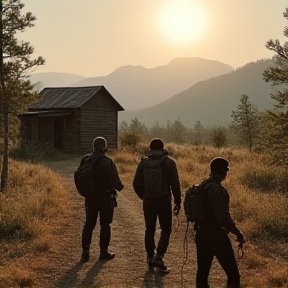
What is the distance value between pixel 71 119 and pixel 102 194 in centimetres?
2514

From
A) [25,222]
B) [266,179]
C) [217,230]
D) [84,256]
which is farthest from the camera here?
[266,179]

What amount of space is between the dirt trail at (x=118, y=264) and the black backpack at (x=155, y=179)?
1.29 metres

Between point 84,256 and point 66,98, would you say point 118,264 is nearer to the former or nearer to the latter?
point 84,256

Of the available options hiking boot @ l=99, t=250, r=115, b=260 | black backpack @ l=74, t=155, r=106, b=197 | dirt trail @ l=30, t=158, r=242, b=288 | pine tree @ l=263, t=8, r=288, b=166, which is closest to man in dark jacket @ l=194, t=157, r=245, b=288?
dirt trail @ l=30, t=158, r=242, b=288

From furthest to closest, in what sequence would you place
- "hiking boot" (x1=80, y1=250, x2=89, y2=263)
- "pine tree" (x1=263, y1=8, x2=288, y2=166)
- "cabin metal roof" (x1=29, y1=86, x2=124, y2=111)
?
"cabin metal roof" (x1=29, y1=86, x2=124, y2=111), "pine tree" (x1=263, y1=8, x2=288, y2=166), "hiking boot" (x1=80, y1=250, x2=89, y2=263)

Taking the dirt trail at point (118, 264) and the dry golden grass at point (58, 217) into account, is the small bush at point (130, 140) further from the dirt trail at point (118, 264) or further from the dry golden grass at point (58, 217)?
the dirt trail at point (118, 264)

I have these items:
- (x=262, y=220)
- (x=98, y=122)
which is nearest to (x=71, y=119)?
(x=98, y=122)

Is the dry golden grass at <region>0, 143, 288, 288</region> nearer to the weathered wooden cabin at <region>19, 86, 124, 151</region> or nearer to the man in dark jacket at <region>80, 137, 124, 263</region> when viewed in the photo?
the man in dark jacket at <region>80, 137, 124, 263</region>

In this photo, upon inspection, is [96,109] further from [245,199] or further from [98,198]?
[98,198]

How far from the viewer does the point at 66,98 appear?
107 ft

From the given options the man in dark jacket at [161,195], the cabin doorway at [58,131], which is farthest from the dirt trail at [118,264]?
the cabin doorway at [58,131]

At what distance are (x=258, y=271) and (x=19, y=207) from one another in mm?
6321

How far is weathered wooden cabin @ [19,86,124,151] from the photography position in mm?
31062

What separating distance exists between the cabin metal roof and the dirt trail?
70.6 feet
